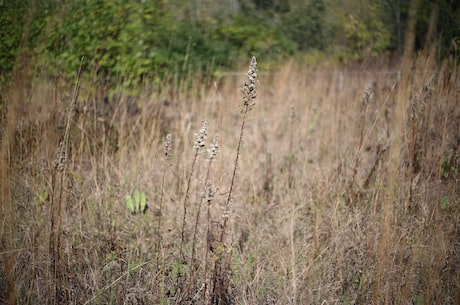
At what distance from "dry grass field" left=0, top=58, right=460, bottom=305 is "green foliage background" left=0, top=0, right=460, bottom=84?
0.97 feet

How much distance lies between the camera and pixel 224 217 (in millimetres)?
1294

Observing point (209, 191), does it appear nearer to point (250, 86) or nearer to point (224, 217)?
point (224, 217)

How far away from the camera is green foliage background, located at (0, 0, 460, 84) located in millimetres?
2340

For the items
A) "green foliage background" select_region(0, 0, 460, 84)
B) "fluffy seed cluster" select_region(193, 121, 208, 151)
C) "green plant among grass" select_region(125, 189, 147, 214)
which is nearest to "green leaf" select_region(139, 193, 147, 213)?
"green plant among grass" select_region(125, 189, 147, 214)

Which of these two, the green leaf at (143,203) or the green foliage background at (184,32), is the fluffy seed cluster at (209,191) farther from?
the green leaf at (143,203)

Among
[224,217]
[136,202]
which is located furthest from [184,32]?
[224,217]

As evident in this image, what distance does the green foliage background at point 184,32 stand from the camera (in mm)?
2340

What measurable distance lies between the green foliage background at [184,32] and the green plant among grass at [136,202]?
2.73ft

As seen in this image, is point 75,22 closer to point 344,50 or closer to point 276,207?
point 276,207

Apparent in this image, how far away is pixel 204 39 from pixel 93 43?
5.61 ft

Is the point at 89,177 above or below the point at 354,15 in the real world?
below

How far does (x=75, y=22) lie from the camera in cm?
260

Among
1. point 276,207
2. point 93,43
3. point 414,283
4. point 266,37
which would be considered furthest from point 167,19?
point 414,283

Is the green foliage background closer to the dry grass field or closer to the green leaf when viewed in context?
the dry grass field
